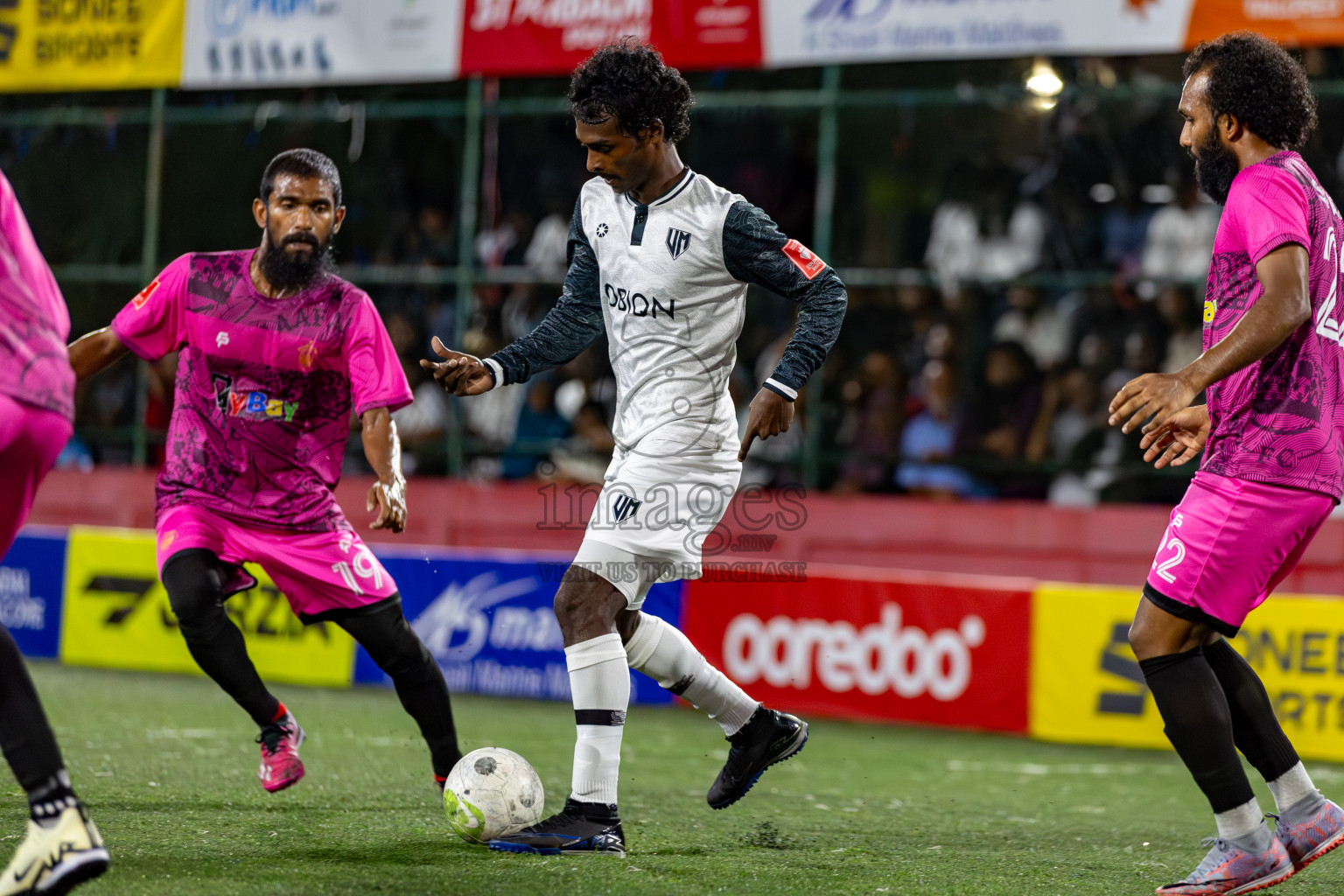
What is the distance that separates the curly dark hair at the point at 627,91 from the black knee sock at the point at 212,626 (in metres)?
2.06

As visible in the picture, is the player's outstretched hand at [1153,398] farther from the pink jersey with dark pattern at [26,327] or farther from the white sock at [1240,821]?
the pink jersey with dark pattern at [26,327]

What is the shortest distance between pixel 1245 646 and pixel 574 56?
646 centimetres

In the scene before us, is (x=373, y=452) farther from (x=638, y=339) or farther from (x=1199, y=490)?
(x=1199, y=490)

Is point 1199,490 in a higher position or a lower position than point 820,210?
lower

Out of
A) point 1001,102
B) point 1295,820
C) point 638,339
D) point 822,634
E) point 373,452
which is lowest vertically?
point 822,634

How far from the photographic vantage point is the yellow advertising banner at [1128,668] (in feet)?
27.6

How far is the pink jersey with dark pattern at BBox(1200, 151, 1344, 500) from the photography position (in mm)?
4207

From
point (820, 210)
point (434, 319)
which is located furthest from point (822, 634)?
point (434, 319)

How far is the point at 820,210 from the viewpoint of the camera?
12.0 m

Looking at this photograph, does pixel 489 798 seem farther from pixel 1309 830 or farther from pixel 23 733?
pixel 1309 830

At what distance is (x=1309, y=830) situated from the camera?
447 centimetres

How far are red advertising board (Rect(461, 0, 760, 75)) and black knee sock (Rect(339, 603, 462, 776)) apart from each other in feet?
22.3

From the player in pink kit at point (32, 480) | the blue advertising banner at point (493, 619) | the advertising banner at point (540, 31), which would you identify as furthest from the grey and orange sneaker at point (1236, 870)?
the advertising banner at point (540, 31)

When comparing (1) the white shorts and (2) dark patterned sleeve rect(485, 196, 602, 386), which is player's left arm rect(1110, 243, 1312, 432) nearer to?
(1) the white shorts
